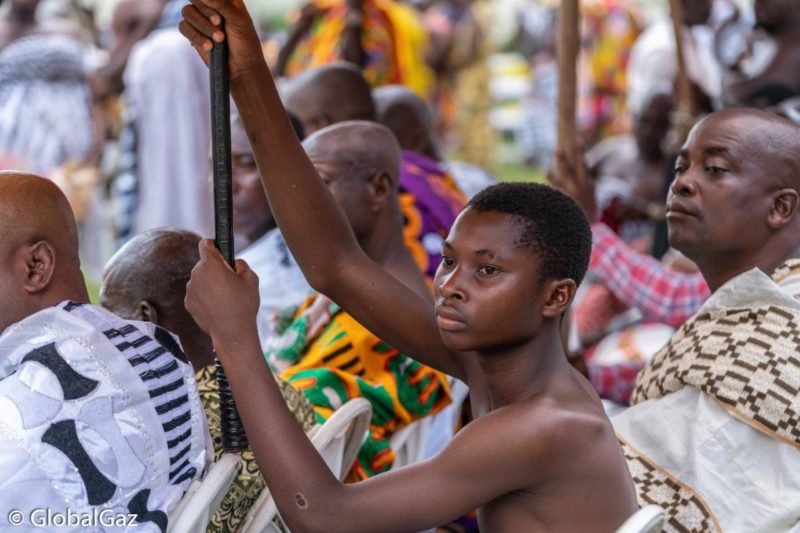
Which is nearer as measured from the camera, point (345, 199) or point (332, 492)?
point (332, 492)

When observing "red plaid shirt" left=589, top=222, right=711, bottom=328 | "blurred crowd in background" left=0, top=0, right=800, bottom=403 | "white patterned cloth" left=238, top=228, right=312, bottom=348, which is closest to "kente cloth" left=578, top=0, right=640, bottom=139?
"blurred crowd in background" left=0, top=0, right=800, bottom=403

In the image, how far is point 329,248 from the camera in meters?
2.62

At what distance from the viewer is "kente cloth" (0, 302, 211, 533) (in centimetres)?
Result: 210

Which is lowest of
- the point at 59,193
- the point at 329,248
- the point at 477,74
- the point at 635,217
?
the point at 477,74

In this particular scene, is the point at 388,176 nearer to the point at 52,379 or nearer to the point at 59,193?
the point at 59,193

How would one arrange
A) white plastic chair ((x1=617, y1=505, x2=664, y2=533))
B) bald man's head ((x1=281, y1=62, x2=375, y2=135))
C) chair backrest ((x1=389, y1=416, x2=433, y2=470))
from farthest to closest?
1. bald man's head ((x1=281, y1=62, x2=375, y2=135))
2. chair backrest ((x1=389, y1=416, x2=433, y2=470))
3. white plastic chair ((x1=617, y1=505, x2=664, y2=533))

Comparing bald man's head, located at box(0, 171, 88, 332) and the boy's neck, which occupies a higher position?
bald man's head, located at box(0, 171, 88, 332)

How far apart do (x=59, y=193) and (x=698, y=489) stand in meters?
1.51

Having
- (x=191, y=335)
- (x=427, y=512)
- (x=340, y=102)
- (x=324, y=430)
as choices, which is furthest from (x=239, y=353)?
(x=340, y=102)

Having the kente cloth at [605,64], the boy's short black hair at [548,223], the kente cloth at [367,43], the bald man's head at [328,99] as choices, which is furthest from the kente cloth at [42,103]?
the kente cloth at [605,64]

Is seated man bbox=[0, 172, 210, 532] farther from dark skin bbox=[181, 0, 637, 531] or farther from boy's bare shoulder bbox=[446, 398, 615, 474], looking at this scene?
boy's bare shoulder bbox=[446, 398, 615, 474]

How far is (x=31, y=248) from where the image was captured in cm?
234

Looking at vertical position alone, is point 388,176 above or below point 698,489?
above

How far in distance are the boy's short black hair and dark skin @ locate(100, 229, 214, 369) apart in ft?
2.78
